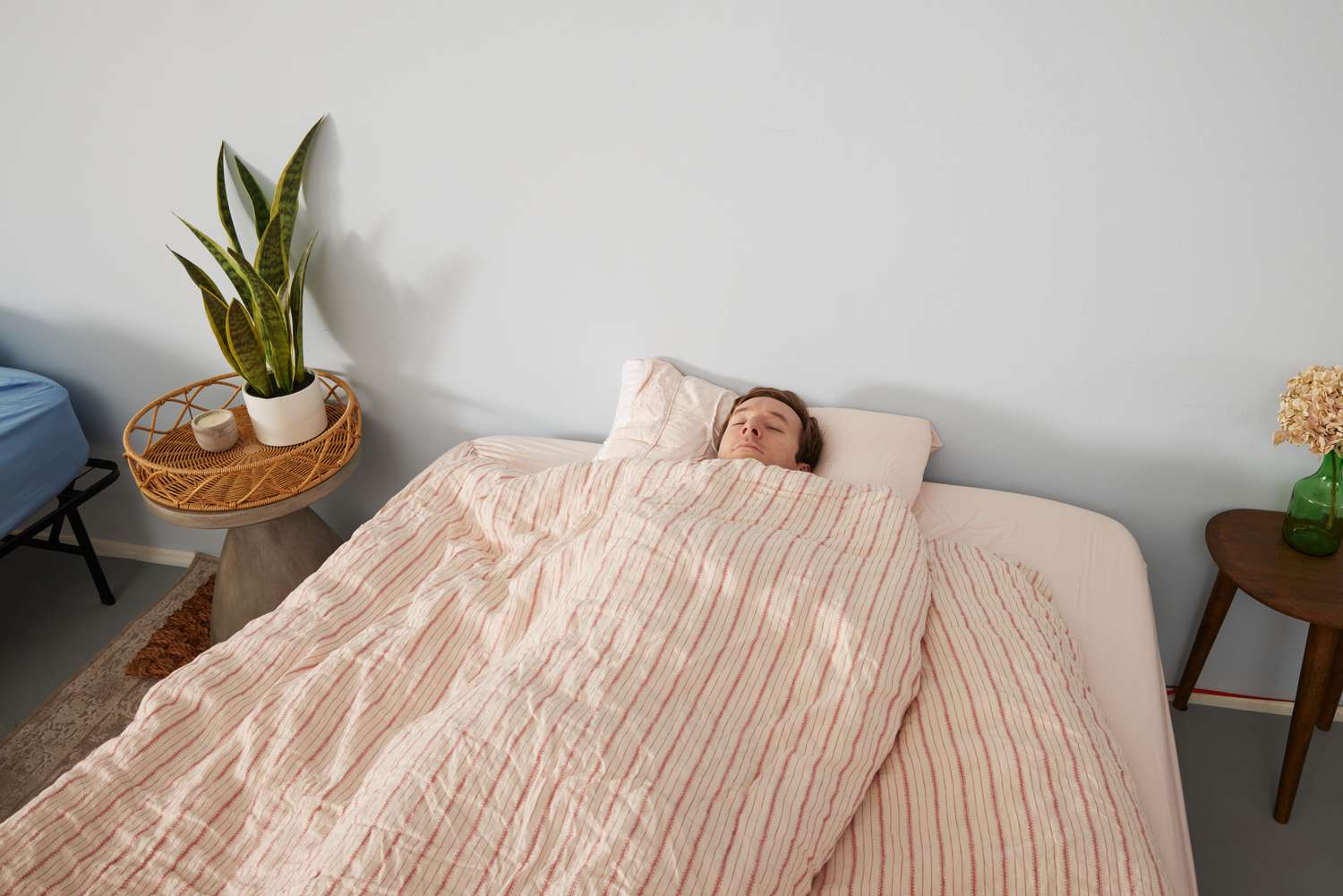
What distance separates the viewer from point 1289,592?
5.26ft

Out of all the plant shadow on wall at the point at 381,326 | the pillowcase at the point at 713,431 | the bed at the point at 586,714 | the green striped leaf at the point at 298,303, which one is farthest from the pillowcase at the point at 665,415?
the green striped leaf at the point at 298,303

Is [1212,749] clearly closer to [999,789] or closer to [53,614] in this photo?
[999,789]

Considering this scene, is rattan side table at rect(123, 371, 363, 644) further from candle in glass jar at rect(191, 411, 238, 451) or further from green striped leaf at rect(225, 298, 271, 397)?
green striped leaf at rect(225, 298, 271, 397)

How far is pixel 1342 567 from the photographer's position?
65.4 inches

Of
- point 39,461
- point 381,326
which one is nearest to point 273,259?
point 381,326

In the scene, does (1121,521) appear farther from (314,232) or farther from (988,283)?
(314,232)

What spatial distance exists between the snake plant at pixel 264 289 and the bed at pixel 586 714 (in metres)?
0.64

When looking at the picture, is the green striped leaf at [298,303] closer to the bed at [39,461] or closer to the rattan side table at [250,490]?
the rattan side table at [250,490]

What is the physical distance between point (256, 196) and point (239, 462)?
2.20ft

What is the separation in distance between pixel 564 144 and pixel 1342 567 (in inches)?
72.7

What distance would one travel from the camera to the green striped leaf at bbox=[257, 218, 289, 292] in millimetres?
2000

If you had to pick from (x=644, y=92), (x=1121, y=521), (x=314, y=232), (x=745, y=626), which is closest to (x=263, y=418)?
(x=314, y=232)

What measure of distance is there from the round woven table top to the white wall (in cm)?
20

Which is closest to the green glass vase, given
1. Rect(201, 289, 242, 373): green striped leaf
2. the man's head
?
the man's head
